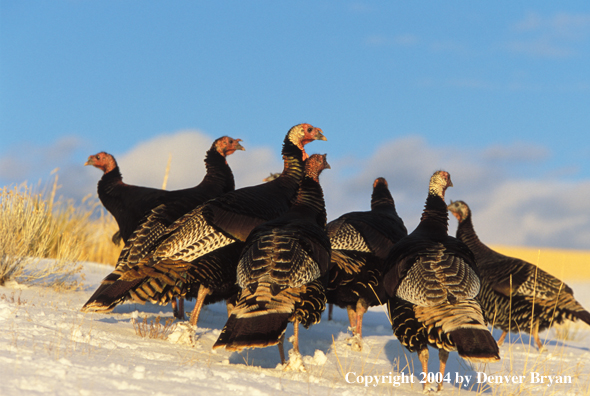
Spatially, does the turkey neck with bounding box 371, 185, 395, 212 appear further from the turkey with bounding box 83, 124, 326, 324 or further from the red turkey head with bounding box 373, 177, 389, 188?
the turkey with bounding box 83, 124, 326, 324

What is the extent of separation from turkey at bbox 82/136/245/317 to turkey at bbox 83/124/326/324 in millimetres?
18

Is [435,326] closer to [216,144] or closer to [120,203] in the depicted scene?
[216,144]

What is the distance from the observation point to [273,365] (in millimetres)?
5953

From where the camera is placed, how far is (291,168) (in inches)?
299

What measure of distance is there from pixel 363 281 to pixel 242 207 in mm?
1840

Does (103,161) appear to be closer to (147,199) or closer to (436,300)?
(147,199)

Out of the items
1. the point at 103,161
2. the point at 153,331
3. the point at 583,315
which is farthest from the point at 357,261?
the point at 103,161

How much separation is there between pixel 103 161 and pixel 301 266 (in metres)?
5.93

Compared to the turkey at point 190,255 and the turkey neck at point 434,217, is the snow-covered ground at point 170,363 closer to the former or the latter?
the turkey at point 190,255

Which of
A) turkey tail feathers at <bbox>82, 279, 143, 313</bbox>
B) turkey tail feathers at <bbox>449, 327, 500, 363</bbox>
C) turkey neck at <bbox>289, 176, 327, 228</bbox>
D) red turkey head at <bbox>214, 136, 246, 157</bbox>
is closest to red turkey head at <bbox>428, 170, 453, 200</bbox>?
turkey neck at <bbox>289, 176, 327, 228</bbox>

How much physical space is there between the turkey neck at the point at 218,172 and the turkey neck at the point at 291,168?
0.96 meters

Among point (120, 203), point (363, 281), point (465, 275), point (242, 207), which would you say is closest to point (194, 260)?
point (242, 207)

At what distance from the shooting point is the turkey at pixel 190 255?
605 cm

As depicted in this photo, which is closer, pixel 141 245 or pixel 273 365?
pixel 273 365
